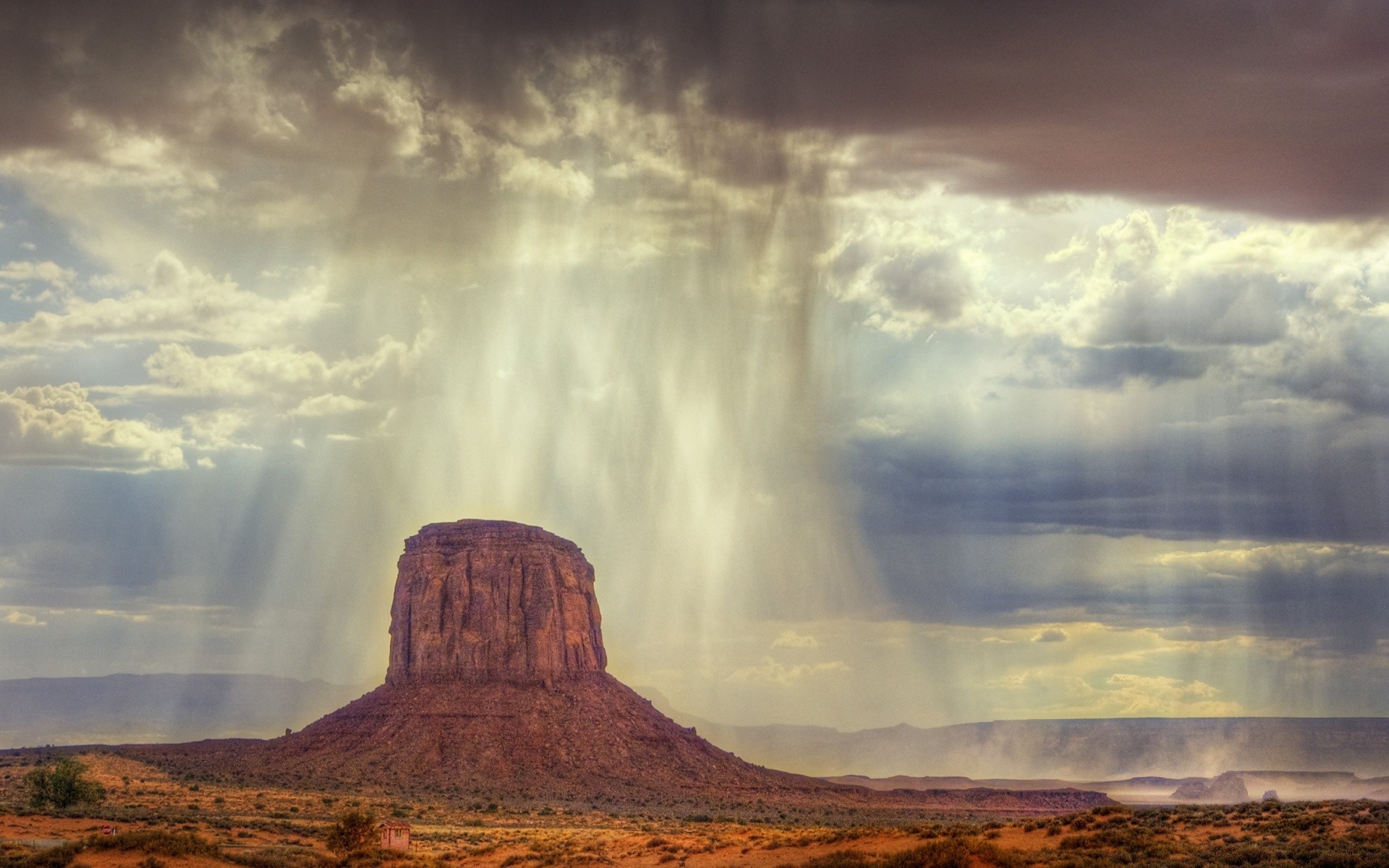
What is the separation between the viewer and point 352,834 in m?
75.1

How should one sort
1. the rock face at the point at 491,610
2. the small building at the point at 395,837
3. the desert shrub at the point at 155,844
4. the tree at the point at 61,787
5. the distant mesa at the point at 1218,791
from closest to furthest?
the desert shrub at the point at 155,844, the small building at the point at 395,837, the tree at the point at 61,787, the rock face at the point at 491,610, the distant mesa at the point at 1218,791

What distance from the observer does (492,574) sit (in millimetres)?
169125

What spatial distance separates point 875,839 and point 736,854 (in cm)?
719

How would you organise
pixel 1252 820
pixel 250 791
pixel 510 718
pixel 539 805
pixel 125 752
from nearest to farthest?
pixel 1252 820 → pixel 250 791 → pixel 539 805 → pixel 125 752 → pixel 510 718

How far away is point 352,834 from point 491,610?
90665 millimetres

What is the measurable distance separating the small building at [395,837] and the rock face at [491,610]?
273 feet

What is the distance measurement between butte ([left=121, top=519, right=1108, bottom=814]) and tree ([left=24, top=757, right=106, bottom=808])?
109 feet

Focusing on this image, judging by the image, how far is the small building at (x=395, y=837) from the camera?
7700 cm

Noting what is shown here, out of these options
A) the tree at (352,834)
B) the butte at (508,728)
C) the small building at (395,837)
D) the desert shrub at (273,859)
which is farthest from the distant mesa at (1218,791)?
the desert shrub at (273,859)

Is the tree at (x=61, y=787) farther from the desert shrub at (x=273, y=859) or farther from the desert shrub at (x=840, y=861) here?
the desert shrub at (x=840, y=861)

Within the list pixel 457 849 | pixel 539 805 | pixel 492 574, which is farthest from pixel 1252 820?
pixel 492 574

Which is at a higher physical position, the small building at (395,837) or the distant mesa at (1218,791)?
the distant mesa at (1218,791)

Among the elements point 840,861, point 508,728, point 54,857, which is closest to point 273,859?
point 54,857

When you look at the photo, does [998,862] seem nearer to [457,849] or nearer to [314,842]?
[457,849]
